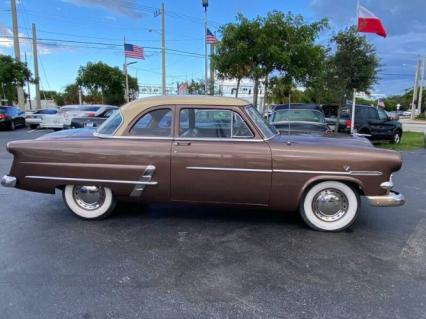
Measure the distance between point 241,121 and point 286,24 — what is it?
9332 millimetres

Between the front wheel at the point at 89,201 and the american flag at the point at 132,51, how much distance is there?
82.9ft

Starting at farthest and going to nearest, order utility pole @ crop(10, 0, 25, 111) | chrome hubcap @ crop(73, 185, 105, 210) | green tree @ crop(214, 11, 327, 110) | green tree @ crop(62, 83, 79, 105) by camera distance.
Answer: green tree @ crop(62, 83, 79, 105) < utility pole @ crop(10, 0, 25, 111) < green tree @ crop(214, 11, 327, 110) < chrome hubcap @ crop(73, 185, 105, 210)

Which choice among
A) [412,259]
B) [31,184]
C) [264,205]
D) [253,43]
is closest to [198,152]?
[264,205]

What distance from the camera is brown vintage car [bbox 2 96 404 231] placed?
4.31 meters

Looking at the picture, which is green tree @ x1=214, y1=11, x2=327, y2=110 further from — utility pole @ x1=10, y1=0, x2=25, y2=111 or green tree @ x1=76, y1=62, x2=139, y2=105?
green tree @ x1=76, y1=62, x2=139, y2=105

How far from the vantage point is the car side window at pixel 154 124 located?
4578mm

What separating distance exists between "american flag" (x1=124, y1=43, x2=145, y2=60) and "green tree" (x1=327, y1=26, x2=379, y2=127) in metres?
18.6

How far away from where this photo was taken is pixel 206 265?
361cm

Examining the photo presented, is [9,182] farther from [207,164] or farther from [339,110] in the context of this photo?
[339,110]

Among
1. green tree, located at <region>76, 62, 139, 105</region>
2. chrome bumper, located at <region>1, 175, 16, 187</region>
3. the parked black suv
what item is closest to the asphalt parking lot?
chrome bumper, located at <region>1, 175, 16, 187</region>

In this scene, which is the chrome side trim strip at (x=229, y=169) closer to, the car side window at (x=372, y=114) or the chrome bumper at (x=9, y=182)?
the chrome bumper at (x=9, y=182)

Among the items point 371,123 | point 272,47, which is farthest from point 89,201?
point 371,123

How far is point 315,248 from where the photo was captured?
4.04m

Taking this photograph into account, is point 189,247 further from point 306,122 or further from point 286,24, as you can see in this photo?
point 286,24
